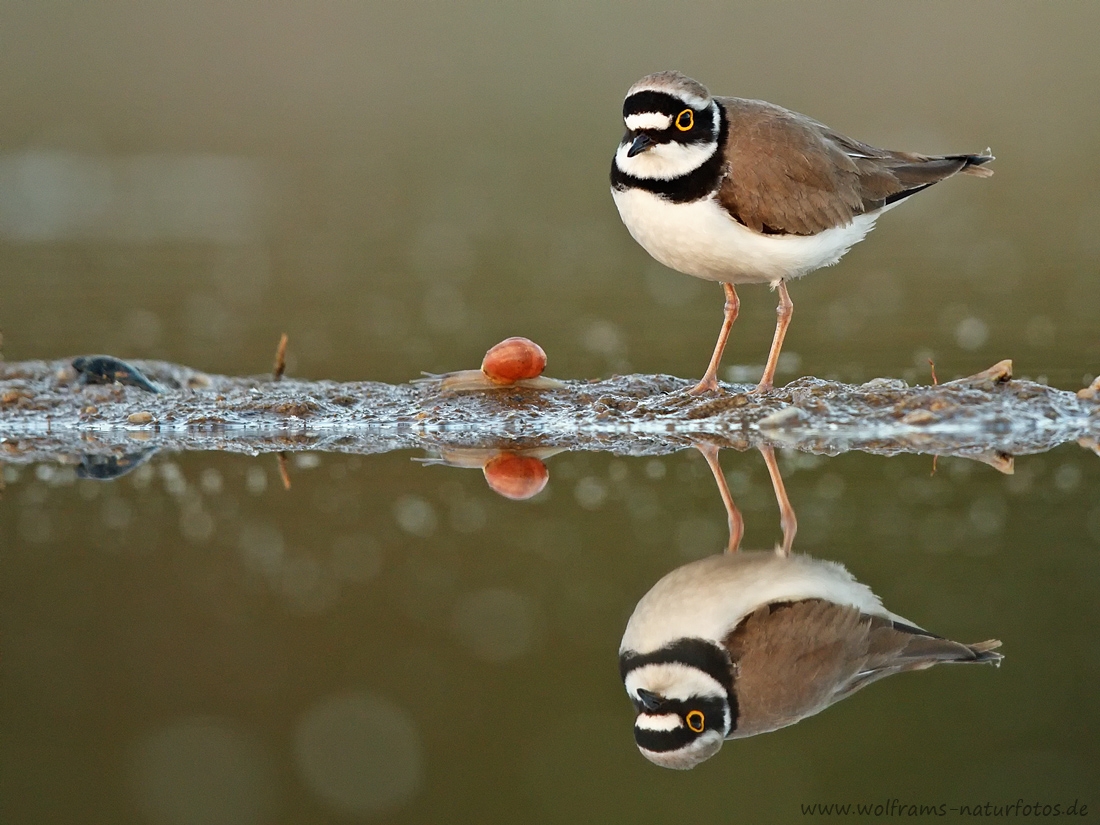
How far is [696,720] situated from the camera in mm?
3406

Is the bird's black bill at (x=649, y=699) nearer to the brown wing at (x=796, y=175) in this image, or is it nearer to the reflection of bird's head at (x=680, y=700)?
the reflection of bird's head at (x=680, y=700)

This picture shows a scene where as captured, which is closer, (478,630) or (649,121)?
(478,630)

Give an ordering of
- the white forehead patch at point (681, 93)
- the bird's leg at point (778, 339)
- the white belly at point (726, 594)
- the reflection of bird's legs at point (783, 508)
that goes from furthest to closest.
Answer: the bird's leg at point (778, 339) < the white forehead patch at point (681, 93) < the reflection of bird's legs at point (783, 508) < the white belly at point (726, 594)

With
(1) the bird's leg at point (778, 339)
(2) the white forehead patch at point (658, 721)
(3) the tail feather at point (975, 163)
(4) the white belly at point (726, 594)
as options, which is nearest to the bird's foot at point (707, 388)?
(1) the bird's leg at point (778, 339)

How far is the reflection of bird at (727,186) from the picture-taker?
5.98 metres

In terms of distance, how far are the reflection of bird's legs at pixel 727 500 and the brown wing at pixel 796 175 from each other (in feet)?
3.65

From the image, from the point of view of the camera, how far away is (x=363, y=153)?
2153 centimetres

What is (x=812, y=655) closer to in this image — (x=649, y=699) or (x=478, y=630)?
(x=649, y=699)

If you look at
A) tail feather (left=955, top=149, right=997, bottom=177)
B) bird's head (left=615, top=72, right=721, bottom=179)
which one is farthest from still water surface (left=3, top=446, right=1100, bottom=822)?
tail feather (left=955, top=149, right=997, bottom=177)

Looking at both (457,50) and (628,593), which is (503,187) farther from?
(628,593)

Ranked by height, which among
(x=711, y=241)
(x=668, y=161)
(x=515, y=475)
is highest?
(x=668, y=161)

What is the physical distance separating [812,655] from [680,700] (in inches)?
17.6

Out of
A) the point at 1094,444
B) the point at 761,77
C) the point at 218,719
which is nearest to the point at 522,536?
the point at 218,719

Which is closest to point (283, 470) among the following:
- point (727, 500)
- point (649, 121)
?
point (727, 500)
